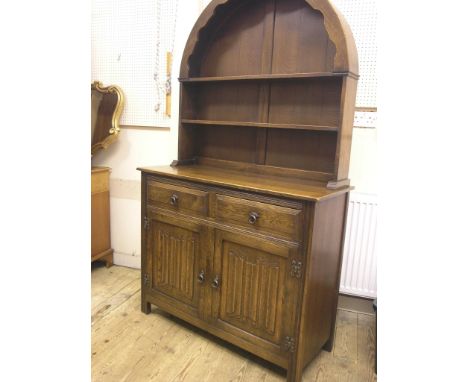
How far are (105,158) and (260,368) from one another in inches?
81.1

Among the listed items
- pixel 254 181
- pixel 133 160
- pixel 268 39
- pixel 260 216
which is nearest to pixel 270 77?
pixel 268 39

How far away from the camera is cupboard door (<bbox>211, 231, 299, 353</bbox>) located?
64.1 inches

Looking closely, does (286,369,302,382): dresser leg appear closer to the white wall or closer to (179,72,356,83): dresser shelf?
the white wall

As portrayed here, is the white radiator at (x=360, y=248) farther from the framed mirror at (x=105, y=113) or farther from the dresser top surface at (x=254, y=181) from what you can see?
the framed mirror at (x=105, y=113)

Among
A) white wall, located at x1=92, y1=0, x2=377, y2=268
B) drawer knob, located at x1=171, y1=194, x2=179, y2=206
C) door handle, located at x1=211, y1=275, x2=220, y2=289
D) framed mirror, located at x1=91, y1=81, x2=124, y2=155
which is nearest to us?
door handle, located at x1=211, y1=275, x2=220, y2=289

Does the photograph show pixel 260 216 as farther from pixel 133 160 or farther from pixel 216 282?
pixel 133 160

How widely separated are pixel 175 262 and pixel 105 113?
143 cm

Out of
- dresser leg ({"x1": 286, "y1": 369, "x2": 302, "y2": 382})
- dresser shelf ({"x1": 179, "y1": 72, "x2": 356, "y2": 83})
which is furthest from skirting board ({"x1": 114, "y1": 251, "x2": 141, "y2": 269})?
dresser leg ({"x1": 286, "y1": 369, "x2": 302, "y2": 382})

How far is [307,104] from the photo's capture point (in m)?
1.94

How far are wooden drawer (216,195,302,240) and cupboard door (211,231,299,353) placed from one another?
63mm

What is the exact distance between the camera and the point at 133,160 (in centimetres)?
283

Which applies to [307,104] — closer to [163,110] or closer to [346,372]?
[163,110]
